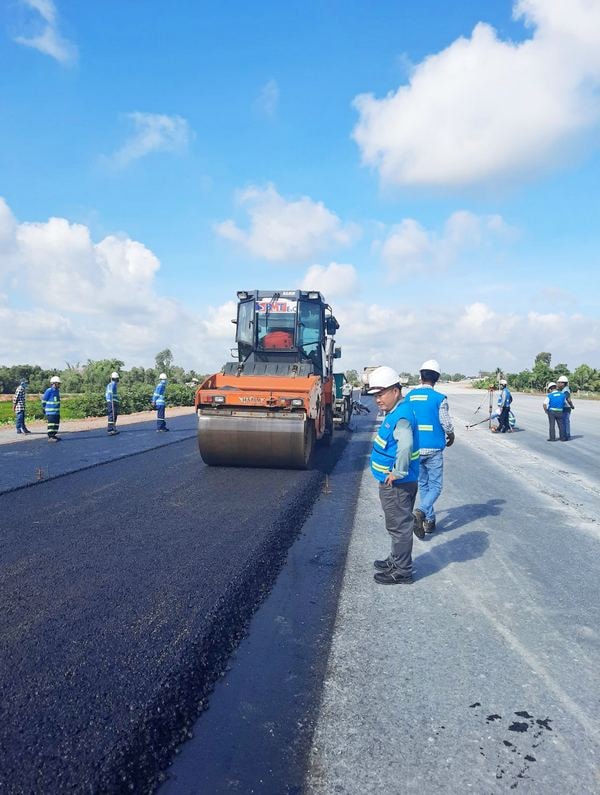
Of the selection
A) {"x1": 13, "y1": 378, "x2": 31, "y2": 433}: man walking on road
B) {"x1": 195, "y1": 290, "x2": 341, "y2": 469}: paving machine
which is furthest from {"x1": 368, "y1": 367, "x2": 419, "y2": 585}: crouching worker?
{"x1": 13, "y1": 378, "x2": 31, "y2": 433}: man walking on road

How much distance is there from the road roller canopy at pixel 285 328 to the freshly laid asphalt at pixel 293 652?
4.62 meters

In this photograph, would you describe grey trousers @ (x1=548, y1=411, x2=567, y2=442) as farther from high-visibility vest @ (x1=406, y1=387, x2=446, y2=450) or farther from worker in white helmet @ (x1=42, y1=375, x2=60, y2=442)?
worker in white helmet @ (x1=42, y1=375, x2=60, y2=442)

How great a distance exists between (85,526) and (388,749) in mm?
4302

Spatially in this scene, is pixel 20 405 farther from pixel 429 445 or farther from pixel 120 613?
pixel 120 613

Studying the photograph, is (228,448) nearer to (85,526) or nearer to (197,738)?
(85,526)

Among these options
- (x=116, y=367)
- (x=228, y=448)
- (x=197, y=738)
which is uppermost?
(x=116, y=367)

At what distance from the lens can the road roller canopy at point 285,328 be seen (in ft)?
34.8

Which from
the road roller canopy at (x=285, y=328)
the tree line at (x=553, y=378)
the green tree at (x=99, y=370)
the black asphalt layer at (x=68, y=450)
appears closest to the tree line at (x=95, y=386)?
the green tree at (x=99, y=370)

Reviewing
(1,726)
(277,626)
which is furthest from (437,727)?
(1,726)

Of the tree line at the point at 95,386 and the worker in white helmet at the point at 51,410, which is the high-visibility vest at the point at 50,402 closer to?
the worker in white helmet at the point at 51,410

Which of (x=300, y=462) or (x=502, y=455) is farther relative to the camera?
(x=502, y=455)

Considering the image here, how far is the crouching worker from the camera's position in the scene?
409 cm

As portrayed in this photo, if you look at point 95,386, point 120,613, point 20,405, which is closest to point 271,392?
point 120,613

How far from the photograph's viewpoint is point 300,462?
28.3 ft
